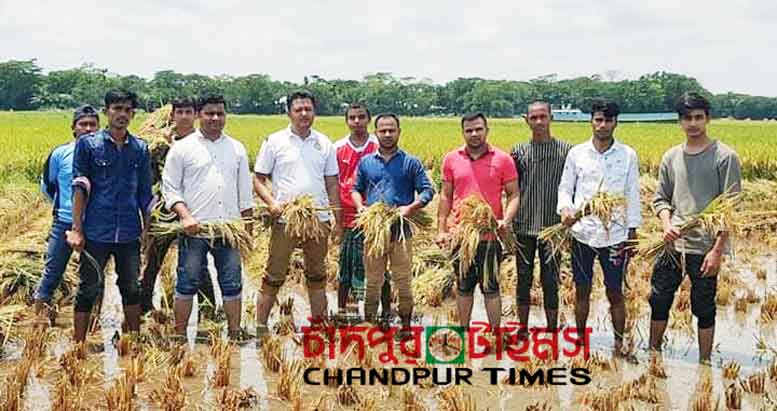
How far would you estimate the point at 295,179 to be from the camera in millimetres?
5285

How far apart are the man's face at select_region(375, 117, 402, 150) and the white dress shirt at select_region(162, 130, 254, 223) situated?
3.34 ft

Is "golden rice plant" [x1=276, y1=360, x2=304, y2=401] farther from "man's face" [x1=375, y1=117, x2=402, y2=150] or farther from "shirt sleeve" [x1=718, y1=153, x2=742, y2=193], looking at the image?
"shirt sleeve" [x1=718, y1=153, x2=742, y2=193]

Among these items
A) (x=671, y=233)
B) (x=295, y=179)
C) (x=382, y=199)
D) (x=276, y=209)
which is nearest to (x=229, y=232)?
(x=276, y=209)

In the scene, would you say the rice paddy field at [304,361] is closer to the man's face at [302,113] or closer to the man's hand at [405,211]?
the man's hand at [405,211]

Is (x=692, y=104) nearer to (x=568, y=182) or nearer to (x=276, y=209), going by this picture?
(x=568, y=182)

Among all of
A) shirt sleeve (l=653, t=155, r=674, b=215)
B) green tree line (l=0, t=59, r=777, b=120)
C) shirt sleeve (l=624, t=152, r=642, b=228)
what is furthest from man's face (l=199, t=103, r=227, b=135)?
green tree line (l=0, t=59, r=777, b=120)

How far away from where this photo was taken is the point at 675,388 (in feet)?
14.6

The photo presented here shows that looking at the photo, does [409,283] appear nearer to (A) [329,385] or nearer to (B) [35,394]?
(A) [329,385]

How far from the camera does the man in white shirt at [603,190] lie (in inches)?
197

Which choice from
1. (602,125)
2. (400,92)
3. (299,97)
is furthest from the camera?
(400,92)

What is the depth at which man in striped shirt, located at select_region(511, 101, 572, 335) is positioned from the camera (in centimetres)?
521

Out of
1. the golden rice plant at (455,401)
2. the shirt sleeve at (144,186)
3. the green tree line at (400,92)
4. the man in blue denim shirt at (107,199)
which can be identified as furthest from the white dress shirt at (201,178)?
the green tree line at (400,92)

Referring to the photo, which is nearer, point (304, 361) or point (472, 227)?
point (304, 361)

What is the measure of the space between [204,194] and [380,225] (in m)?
1.16
